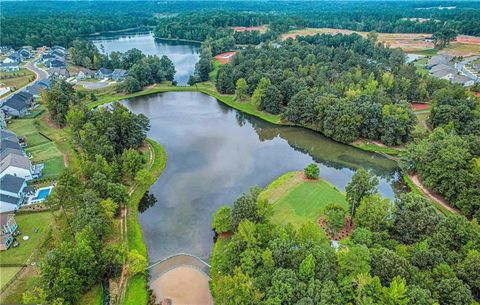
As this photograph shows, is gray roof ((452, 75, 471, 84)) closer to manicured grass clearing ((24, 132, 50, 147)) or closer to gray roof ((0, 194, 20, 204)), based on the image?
manicured grass clearing ((24, 132, 50, 147))

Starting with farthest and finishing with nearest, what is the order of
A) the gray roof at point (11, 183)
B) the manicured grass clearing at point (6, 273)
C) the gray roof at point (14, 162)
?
the gray roof at point (14, 162), the gray roof at point (11, 183), the manicured grass clearing at point (6, 273)

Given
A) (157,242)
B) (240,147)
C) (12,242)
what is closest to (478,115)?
(240,147)

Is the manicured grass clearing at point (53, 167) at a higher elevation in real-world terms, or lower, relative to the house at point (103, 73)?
lower

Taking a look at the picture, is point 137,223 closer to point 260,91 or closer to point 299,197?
point 299,197

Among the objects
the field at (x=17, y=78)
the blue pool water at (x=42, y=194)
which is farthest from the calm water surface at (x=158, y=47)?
the blue pool water at (x=42, y=194)

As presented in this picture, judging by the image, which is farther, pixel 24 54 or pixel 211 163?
pixel 24 54

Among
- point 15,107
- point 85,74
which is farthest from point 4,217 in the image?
point 85,74

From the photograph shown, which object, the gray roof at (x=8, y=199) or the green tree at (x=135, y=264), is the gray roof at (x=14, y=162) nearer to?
the gray roof at (x=8, y=199)
